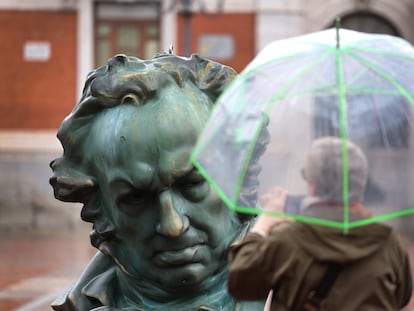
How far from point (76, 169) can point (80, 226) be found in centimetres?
1535

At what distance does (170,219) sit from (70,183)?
336 mm

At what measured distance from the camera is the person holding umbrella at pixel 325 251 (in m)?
1.89

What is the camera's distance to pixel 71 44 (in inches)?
698

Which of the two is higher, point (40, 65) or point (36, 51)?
point (36, 51)

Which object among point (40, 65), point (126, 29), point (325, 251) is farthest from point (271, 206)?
point (40, 65)

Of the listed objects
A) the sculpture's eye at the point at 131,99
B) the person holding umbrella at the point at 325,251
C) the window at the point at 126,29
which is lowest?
the person holding umbrella at the point at 325,251

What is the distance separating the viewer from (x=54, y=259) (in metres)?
12.8

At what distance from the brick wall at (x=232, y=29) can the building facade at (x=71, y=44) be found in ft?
0.06

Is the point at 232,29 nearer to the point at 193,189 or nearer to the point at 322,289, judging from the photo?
the point at 193,189

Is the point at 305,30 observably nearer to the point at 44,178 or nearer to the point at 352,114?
the point at 44,178

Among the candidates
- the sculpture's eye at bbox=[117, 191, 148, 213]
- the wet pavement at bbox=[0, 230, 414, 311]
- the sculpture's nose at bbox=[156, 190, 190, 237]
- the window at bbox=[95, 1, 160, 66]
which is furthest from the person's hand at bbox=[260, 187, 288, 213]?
the window at bbox=[95, 1, 160, 66]

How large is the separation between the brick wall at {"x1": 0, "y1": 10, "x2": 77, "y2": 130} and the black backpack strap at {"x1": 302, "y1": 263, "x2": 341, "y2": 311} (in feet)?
52.9

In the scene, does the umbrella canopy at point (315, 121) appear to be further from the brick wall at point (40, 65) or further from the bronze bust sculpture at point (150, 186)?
the brick wall at point (40, 65)

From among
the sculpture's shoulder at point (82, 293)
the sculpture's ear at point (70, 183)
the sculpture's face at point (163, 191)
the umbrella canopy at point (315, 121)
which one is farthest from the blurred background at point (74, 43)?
the umbrella canopy at point (315, 121)
